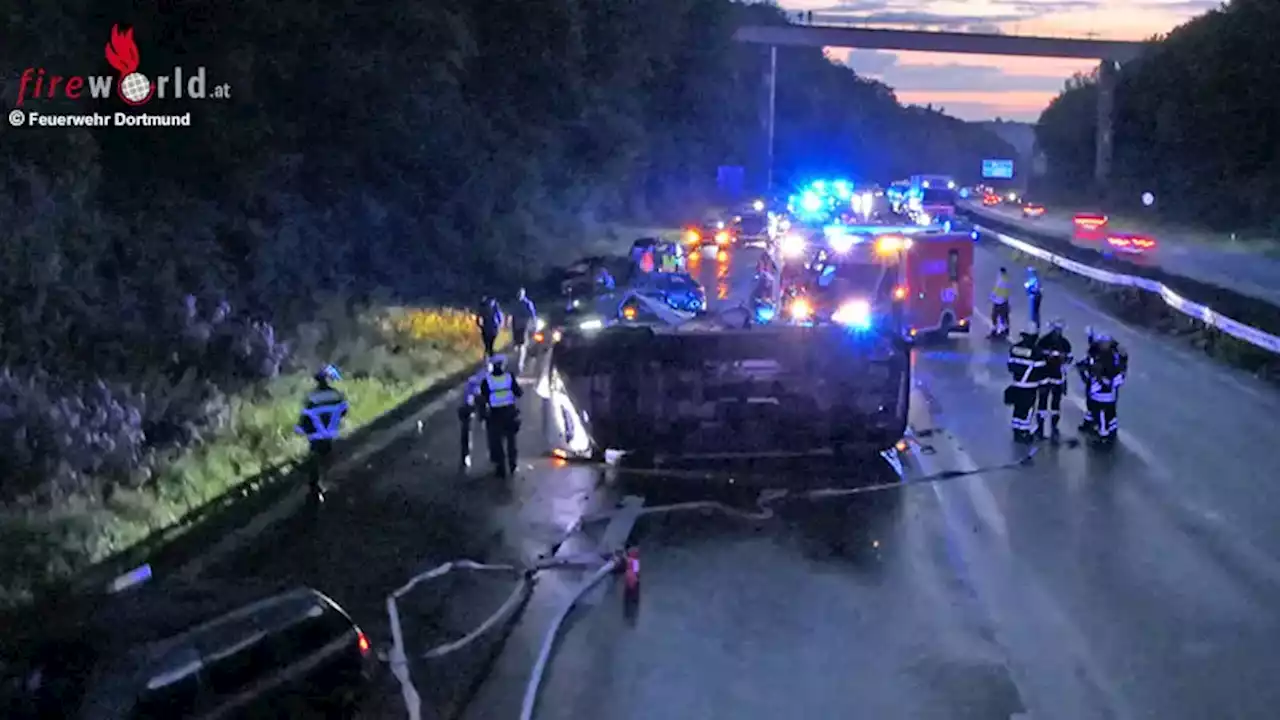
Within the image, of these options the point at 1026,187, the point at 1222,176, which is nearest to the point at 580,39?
the point at 1222,176

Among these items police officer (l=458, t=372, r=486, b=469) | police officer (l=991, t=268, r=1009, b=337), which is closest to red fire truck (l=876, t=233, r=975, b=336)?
police officer (l=991, t=268, r=1009, b=337)

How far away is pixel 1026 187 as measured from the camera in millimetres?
116812

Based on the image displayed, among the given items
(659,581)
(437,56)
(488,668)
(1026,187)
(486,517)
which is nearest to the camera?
(488,668)

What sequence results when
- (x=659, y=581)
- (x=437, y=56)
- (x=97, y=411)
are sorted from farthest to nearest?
(x=437, y=56)
(x=97, y=411)
(x=659, y=581)

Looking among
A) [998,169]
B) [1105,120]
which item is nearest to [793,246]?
[1105,120]

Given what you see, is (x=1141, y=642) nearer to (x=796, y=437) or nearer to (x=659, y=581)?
(x=659, y=581)

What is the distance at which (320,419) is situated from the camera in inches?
525

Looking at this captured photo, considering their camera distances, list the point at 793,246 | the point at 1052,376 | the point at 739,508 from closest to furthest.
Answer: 1. the point at 739,508
2. the point at 1052,376
3. the point at 793,246

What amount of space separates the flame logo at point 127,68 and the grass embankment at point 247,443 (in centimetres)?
436

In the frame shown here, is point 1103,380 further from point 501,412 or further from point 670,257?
point 670,257

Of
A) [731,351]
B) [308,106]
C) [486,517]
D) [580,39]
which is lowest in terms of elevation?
[486,517]

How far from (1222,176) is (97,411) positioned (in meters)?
73.7

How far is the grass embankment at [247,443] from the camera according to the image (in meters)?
11.1

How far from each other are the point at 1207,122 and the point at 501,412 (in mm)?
73833
